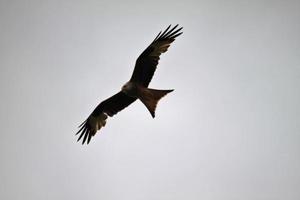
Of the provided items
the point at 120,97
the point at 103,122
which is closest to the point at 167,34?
the point at 120,97

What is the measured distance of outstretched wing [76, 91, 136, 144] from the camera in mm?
9805

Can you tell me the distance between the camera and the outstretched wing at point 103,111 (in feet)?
32.2

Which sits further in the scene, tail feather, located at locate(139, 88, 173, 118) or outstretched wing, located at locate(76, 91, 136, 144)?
outstretched wing, located at locate(76, 91, 136, 144)

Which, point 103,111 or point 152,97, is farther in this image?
point 103,111

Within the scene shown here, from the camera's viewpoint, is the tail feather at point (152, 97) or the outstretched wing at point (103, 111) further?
the outstretched wing at point (103, 111)

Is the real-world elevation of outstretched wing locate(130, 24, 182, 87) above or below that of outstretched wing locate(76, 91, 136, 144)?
above

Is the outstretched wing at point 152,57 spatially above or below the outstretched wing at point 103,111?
above

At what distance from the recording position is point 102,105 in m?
9.93

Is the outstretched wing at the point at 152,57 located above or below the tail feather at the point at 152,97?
above

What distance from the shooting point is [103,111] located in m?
10.1

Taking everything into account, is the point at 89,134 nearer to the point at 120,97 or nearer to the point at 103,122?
the point at 103,122

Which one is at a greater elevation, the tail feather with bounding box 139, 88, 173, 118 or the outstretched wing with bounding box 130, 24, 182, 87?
the outstretched wing with bounding box 130, 24, 182, 87

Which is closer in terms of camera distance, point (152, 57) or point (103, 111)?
point (152, 57)

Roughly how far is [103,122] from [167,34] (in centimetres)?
243
